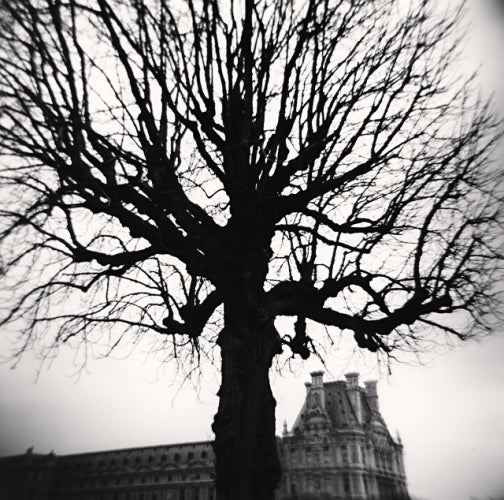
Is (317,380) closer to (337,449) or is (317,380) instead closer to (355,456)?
(337,449)

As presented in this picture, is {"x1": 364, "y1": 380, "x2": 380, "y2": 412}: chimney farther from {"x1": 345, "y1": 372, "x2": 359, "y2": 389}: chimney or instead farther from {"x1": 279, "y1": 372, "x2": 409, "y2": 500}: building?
{"x1": 345, "y1": 372, "x2": 359, "y2": 389}: chimney

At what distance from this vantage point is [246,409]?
4367mm

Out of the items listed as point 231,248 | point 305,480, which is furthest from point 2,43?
point 305,480

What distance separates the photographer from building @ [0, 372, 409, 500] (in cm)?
6116

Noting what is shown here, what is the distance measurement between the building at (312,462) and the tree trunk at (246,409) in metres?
53.2

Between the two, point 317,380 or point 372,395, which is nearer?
point 317,380

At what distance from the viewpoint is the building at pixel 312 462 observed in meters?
61.2

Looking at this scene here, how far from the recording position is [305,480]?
61.2 m

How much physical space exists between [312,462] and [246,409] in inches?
2685

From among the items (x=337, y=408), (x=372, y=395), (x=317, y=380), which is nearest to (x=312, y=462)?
(x=337, y=408)

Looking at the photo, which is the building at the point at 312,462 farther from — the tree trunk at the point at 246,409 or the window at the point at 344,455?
the tree trunk at the point at 246,409

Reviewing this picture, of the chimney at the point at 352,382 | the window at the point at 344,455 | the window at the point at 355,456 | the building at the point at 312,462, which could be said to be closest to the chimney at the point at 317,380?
the building at the point at 312,462

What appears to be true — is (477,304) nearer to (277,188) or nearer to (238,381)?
(277,188)

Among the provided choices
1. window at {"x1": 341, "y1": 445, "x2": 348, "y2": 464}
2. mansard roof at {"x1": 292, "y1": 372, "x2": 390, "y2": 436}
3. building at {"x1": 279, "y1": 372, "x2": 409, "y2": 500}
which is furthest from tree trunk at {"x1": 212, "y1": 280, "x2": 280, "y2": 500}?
window at {"x1": 341, "y1": 445, "x2": 348, "y2": 464}
